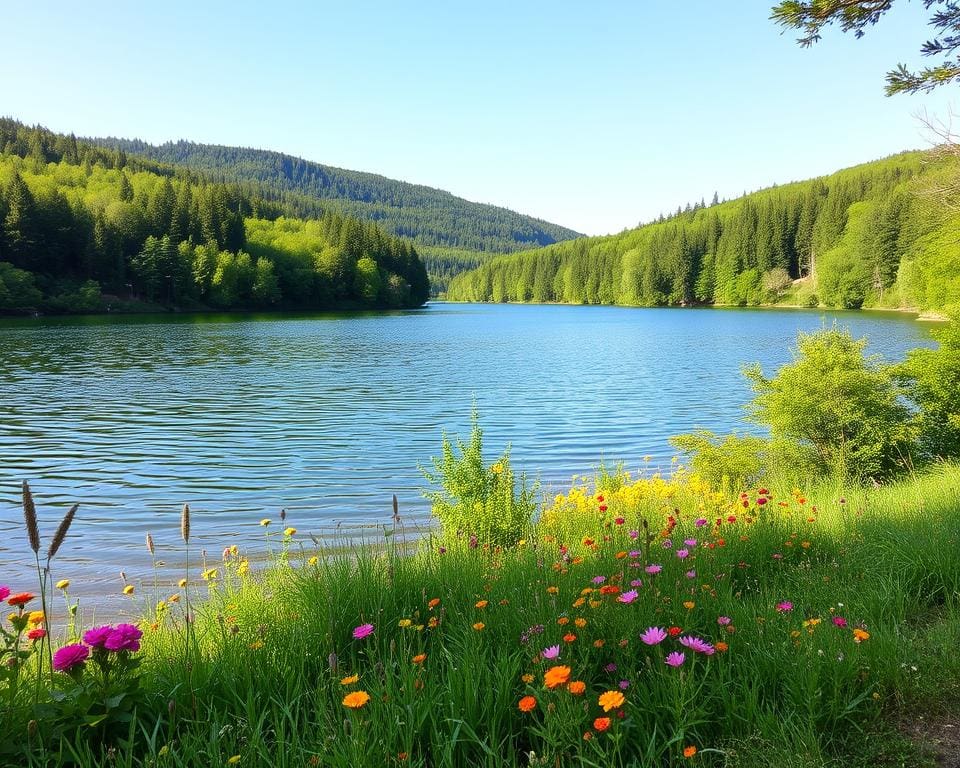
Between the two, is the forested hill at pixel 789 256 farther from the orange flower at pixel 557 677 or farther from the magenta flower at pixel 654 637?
the orange flower at pixel 557 677

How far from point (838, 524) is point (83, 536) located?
9.95 meters

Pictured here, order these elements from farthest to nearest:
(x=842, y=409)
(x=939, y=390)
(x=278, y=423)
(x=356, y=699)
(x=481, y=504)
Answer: (x=278, y=423) < (x=939, y=390) < (x=842, y=409) < (x=481, y=504) < (x=356, y=699)

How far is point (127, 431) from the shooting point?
17172 millimetres

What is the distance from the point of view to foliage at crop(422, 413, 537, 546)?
21.3 ft

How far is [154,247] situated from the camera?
86938 mm

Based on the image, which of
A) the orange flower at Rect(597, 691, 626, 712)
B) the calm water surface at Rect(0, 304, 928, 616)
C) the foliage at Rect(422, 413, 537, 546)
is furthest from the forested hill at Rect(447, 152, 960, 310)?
the orange flower at Rect(597, 691, 626, 712)

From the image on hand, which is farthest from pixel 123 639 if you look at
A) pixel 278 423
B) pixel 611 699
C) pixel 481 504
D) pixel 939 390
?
pixel 278 423

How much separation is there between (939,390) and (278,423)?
1598cm

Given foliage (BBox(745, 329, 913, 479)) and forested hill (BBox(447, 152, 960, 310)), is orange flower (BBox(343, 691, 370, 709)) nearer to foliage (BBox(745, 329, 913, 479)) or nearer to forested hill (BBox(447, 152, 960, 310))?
foliage (BBox(745, 329, 913, 479))

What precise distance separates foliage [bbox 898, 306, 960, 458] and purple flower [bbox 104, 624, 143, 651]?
11694 mm

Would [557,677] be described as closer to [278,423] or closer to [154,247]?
[278,423]

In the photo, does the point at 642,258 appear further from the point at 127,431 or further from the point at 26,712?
the point at 26,712

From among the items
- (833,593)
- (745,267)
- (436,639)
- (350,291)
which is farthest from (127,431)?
(745,267)

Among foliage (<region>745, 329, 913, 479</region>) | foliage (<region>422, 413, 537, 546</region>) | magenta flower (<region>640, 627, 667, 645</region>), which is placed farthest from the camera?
foliage (<region>745, 329, 913, 479</region>)
